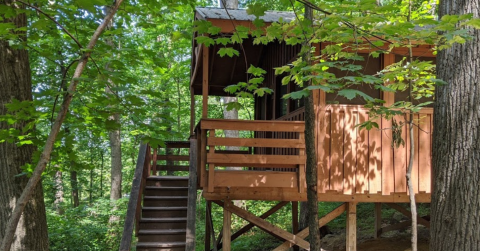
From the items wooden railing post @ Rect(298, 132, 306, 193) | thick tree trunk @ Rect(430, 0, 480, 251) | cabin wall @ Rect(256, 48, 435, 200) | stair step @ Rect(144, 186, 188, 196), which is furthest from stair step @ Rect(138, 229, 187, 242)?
thick tree trunk @ Rect(430, 0, 480, 251)

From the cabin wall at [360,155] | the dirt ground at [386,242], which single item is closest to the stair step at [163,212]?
the cabin wall at [360,155]

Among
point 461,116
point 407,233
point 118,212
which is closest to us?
point 461,116

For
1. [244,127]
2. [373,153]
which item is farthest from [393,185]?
[244,127]

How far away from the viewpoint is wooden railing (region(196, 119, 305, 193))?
21.1ft

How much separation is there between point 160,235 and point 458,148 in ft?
15.9

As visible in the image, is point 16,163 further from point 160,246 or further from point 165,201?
point 165,201

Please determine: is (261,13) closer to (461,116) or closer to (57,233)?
(461,116)

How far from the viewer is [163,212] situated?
762cm

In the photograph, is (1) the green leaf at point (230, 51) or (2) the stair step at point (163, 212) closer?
(1) the green leaf at point (230, 51)

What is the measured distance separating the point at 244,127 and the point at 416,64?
295 centimetres

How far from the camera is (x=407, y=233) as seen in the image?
31.0 feet

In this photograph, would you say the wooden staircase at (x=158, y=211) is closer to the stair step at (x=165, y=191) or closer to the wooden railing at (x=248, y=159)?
the stair step at (x=165, y=191)

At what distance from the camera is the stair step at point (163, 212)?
7555 millimetres

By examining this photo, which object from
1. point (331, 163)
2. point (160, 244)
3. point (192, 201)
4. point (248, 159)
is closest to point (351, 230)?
point (331, 163)
